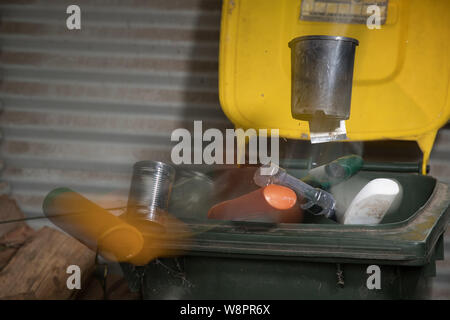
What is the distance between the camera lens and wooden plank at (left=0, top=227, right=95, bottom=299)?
208cm

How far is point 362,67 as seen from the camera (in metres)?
1.80

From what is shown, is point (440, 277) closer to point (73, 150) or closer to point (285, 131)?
point (285, 131)

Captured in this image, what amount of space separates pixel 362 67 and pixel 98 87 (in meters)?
1.48

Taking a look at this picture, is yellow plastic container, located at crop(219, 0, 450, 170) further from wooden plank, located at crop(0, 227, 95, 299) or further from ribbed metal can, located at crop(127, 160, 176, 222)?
wooden plank, located at crop(0, 227, 95, 299)

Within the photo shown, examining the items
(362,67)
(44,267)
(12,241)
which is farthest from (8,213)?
(362,67)

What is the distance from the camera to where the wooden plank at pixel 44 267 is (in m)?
2.08

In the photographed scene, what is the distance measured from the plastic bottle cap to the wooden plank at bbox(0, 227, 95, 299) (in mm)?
1254

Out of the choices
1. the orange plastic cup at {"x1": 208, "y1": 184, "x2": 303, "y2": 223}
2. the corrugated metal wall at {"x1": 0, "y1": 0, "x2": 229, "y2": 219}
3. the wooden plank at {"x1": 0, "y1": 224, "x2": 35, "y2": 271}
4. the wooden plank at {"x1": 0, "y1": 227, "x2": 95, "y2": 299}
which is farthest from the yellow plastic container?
the wooden plank at {"x1": 0, "y1": 224, "x2": 35, "y2": 271}

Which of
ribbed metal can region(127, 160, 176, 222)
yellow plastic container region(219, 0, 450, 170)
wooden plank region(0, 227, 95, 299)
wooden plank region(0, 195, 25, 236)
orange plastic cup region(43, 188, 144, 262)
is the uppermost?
yellow plastic container region(219, 0, 450, 170)

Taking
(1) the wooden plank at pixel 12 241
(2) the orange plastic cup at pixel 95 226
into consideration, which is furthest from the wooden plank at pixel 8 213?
(2) the orange plastic cup at pixel 95 226

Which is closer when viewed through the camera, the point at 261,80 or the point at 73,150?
the point at 261,80

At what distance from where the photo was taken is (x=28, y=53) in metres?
2.60

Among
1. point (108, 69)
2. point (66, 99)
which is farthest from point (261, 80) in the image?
point (66, 99)
